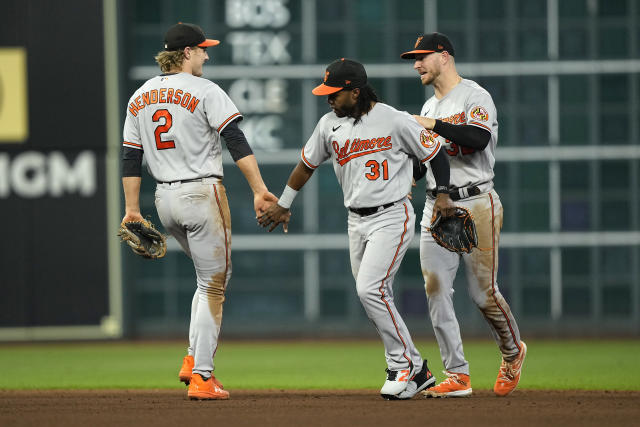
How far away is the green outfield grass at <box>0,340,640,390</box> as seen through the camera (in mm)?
7648

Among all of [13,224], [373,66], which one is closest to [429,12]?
[373,66]

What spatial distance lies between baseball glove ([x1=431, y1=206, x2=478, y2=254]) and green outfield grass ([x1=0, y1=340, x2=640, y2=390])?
1.40 m

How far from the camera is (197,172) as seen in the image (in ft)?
19.5

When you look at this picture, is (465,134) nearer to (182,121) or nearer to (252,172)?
(252,172)

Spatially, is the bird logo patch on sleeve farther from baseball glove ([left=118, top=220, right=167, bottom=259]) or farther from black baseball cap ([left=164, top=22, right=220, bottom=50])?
baseball glove ([left=118, top=220, right=167, bottom=259])

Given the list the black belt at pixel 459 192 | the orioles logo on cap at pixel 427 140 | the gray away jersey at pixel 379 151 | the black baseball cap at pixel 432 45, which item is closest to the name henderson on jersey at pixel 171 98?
the gray away jersey at pixel 379 151

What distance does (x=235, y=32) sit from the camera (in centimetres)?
1169

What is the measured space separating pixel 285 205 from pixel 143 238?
0.83 metres

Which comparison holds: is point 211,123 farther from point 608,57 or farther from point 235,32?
point 608,57

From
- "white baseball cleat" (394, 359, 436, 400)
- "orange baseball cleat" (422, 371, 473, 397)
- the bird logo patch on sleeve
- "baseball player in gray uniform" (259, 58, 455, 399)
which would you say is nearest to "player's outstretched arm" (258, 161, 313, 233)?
"baseball player in gray uniform" (259, 58, 455, 399)

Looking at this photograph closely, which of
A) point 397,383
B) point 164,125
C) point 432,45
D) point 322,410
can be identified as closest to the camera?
point 322,410

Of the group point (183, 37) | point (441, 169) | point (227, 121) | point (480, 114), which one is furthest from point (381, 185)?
point (183, 37)

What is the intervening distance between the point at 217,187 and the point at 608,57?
688 centimetres

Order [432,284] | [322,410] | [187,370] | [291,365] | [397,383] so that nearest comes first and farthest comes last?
[322,410], [397,383], [187,370], [432,284], [291,365]
